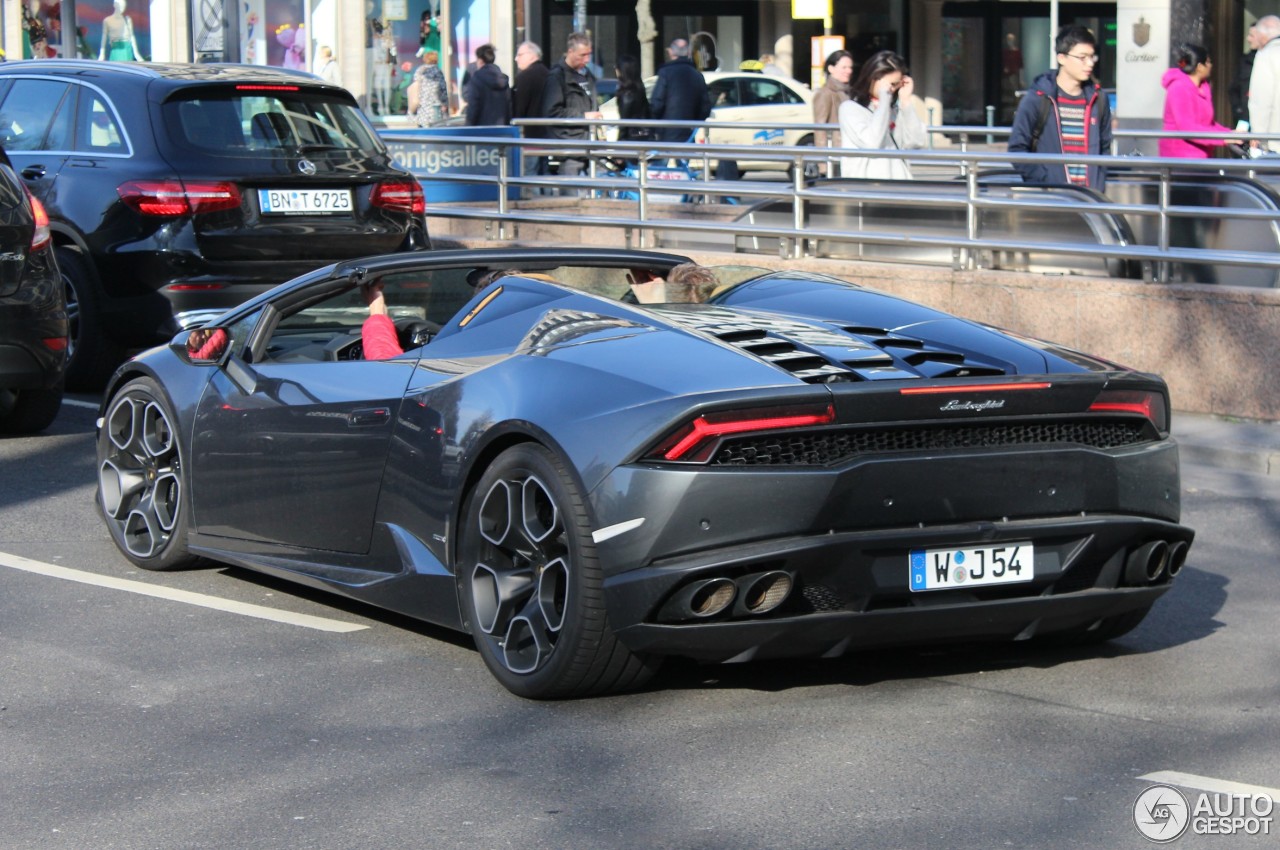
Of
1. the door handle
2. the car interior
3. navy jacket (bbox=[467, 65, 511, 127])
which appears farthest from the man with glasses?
navy jacket (bbox=[467, 65, 511, 127])

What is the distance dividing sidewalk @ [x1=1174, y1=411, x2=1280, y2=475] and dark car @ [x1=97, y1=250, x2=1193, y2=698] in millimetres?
4080

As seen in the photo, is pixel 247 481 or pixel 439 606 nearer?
pixel 439 606

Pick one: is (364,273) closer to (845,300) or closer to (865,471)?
(845,300)

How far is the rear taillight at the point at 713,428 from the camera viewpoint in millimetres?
4977

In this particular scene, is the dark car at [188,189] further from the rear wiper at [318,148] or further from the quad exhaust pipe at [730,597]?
the quad exhaust pipe at [730,597]

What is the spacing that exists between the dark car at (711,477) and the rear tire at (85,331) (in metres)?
5.27

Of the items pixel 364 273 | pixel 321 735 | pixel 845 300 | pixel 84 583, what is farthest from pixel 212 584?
pixel 845 300

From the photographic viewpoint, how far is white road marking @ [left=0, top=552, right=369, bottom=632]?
6492mm

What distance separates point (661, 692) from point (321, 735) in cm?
99

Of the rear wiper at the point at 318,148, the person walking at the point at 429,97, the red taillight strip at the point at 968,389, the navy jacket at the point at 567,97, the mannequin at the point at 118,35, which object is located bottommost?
the red taillight strip at the point at 968,389

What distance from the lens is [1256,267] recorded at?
10625 mm

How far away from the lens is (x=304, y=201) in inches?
448

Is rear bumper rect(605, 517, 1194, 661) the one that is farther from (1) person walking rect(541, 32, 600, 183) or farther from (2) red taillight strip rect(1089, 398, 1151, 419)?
(1) person walking rect(541, 32, 600, 183)

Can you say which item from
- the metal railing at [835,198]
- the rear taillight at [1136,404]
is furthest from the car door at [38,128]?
the rear taillight at [1136,404]
